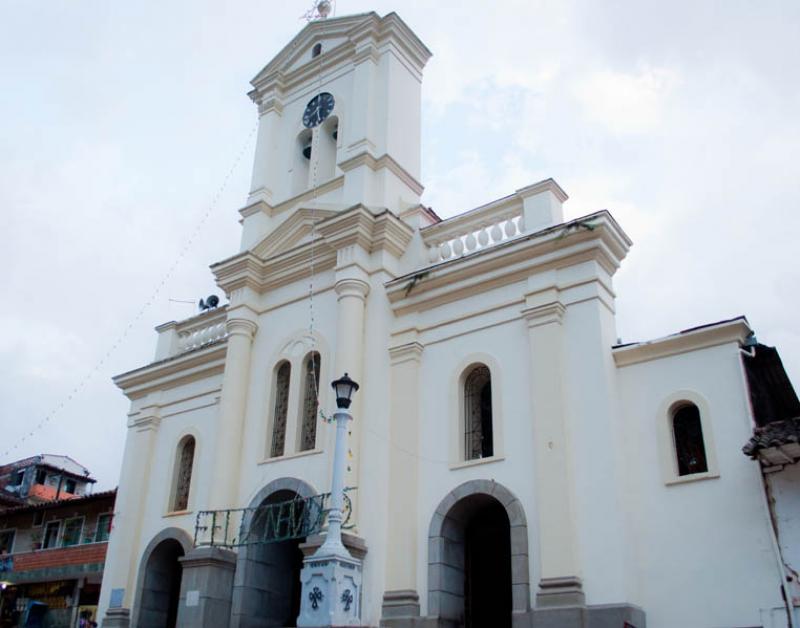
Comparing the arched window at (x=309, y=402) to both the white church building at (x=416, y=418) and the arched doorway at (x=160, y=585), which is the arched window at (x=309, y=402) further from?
the arched doorway at (x=160, y=585)

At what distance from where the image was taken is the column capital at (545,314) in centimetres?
1457

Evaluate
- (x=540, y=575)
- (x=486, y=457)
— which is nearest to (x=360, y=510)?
(x=486, y=457)

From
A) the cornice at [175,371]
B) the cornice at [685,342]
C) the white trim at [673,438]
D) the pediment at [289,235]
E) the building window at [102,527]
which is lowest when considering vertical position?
the white trim at [673,438]

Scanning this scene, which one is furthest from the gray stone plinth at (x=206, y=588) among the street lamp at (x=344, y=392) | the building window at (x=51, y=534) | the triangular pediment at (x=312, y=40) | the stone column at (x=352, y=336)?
the building window at (x=51, y=534)

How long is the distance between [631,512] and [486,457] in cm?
263

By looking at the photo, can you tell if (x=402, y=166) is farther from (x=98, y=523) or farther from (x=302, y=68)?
(x=98, y=523)

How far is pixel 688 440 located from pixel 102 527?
788 inches

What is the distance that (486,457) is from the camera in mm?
14648

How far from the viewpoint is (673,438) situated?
44.2ft

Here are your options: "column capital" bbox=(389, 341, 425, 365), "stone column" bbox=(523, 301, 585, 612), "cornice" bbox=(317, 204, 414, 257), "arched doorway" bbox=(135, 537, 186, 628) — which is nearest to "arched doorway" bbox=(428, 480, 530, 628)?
"stone column" bbox=(523, 301, 585, 612)

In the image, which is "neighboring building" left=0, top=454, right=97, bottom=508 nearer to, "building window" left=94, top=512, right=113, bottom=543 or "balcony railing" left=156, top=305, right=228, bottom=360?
"building window" left=94, top=512, right=113, bottom=543

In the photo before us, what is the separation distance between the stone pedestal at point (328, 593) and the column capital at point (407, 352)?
5188mm

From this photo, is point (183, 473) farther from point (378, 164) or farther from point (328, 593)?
point (328, 593)

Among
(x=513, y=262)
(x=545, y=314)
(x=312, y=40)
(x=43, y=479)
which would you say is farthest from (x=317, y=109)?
(x=43, y=479)
